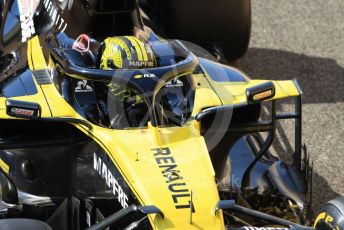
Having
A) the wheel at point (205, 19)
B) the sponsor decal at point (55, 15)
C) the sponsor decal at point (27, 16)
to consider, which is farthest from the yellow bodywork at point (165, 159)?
the wheel at point (205, 19)

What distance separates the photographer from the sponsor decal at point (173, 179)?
13.9 ft

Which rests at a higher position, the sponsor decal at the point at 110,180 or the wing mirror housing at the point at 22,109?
the wing mirror housing at the point at 22,109

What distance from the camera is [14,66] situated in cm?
543

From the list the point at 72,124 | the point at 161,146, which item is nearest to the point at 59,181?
the point at 72,124

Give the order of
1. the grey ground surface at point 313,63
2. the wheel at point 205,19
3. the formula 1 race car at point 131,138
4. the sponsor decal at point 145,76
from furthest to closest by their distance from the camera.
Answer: the wheel at point 205,19 → the grey ground surface at point 313,63 → the sponsor decal at point 145,76 → the formula 1 race car at point 131,138

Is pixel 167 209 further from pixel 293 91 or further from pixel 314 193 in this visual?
pixel 314 193

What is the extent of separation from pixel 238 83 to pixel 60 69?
104cm

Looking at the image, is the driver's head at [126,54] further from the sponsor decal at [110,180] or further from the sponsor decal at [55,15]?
the sponsor decal at [55,15]

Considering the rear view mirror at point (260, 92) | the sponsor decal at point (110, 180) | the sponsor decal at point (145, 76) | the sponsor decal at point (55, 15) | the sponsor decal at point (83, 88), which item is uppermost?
the sponsor decal at point (55, 15)

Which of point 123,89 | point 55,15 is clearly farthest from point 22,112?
point 55,15

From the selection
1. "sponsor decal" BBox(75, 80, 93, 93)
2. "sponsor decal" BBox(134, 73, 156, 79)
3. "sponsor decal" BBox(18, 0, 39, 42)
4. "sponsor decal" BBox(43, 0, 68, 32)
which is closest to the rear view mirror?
"sponsor decal" BBox(134, 73, 156, 79)

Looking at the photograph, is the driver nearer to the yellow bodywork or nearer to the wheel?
the yellow bodywork

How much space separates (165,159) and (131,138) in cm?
23

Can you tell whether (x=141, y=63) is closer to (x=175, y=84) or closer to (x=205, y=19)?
(x=175, y=84)
